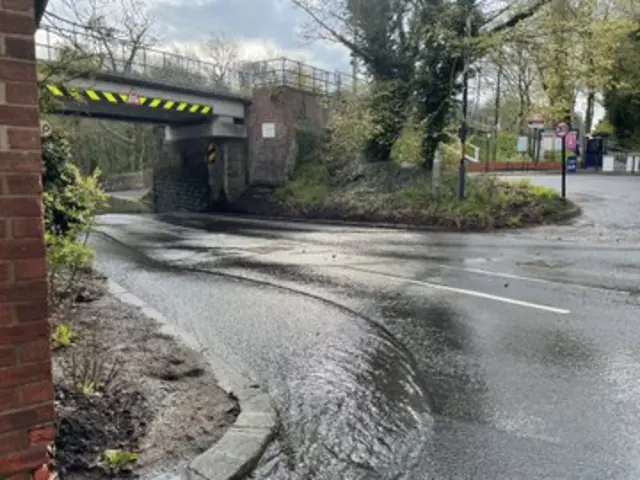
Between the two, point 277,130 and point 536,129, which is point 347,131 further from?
point 536,129

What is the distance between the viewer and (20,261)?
7.37ft

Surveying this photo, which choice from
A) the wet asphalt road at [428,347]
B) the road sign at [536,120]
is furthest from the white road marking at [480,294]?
the road sign at [536,120]

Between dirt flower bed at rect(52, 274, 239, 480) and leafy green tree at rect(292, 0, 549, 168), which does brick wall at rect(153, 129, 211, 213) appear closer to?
leafy green tree at rect(292, 0, 549, 168)

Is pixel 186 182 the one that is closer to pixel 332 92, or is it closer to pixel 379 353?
pixel 332 92

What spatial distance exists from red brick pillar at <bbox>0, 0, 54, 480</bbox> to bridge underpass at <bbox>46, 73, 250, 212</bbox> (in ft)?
59.3

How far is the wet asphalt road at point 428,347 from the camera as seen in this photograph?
3434 millimetres

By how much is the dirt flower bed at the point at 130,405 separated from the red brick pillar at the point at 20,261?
27.4 inches

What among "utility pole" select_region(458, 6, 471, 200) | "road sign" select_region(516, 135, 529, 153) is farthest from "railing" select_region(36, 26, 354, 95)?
"road sign" select_region(516, 135, 529, 153)

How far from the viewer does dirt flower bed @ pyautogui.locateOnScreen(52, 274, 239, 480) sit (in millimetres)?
3076

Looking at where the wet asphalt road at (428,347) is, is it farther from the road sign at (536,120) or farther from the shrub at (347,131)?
the shrub at (347,131)

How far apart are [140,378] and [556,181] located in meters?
23.9

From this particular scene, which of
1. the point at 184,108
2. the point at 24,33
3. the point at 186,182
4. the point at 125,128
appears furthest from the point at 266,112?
the point at 125,128

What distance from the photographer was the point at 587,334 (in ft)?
18.8

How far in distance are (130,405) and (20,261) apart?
Answer: 6.02 feet
